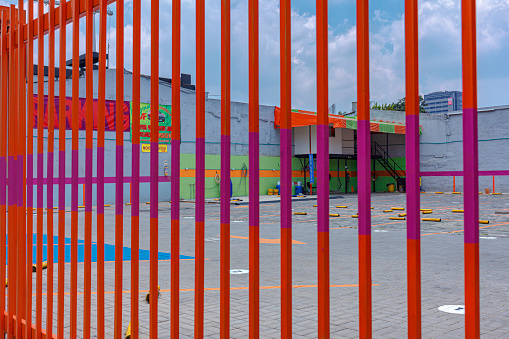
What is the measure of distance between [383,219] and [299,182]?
546 inches

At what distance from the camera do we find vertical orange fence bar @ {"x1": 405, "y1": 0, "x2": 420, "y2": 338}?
1.39 m

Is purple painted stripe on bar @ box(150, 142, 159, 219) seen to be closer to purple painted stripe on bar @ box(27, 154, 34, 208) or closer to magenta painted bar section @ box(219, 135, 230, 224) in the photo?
magenta painted bar section @ box(219, 135, 230, 224)

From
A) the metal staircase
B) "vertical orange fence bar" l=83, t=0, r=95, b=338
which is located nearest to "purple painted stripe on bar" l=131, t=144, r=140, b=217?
"vertical orange fence bar" l=83, t=0, r=95, b=338

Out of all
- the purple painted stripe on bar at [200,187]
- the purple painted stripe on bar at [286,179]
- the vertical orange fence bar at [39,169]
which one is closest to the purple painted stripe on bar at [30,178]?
the vertical orange fence bar at [39,169]

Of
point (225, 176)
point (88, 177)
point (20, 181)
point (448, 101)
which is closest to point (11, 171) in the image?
point (20, 181)

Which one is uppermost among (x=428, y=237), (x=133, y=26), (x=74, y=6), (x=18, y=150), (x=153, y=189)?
(x=74, y=6)

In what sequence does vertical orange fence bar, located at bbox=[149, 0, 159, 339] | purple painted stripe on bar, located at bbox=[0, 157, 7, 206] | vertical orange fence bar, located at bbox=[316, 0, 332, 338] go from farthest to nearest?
purple painted stripe on bar, located at bbox=[0, 157, 7, 206], vertical orange fence bar, located at bbox=[149, 0, 159, 339], vertical orange fence bar, located at bbox=[316, 0, 332, 338]

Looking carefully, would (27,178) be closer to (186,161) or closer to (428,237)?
(428,237)

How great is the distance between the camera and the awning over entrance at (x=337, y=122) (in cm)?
2514

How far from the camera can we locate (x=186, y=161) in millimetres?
25250

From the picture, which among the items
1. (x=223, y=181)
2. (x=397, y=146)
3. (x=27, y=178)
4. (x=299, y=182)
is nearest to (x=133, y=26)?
(x=223, y=181)

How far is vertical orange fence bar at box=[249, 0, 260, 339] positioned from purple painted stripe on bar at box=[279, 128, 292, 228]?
12 centimetres

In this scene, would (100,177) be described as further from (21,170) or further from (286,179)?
(286,179)

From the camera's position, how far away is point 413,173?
1389mm
